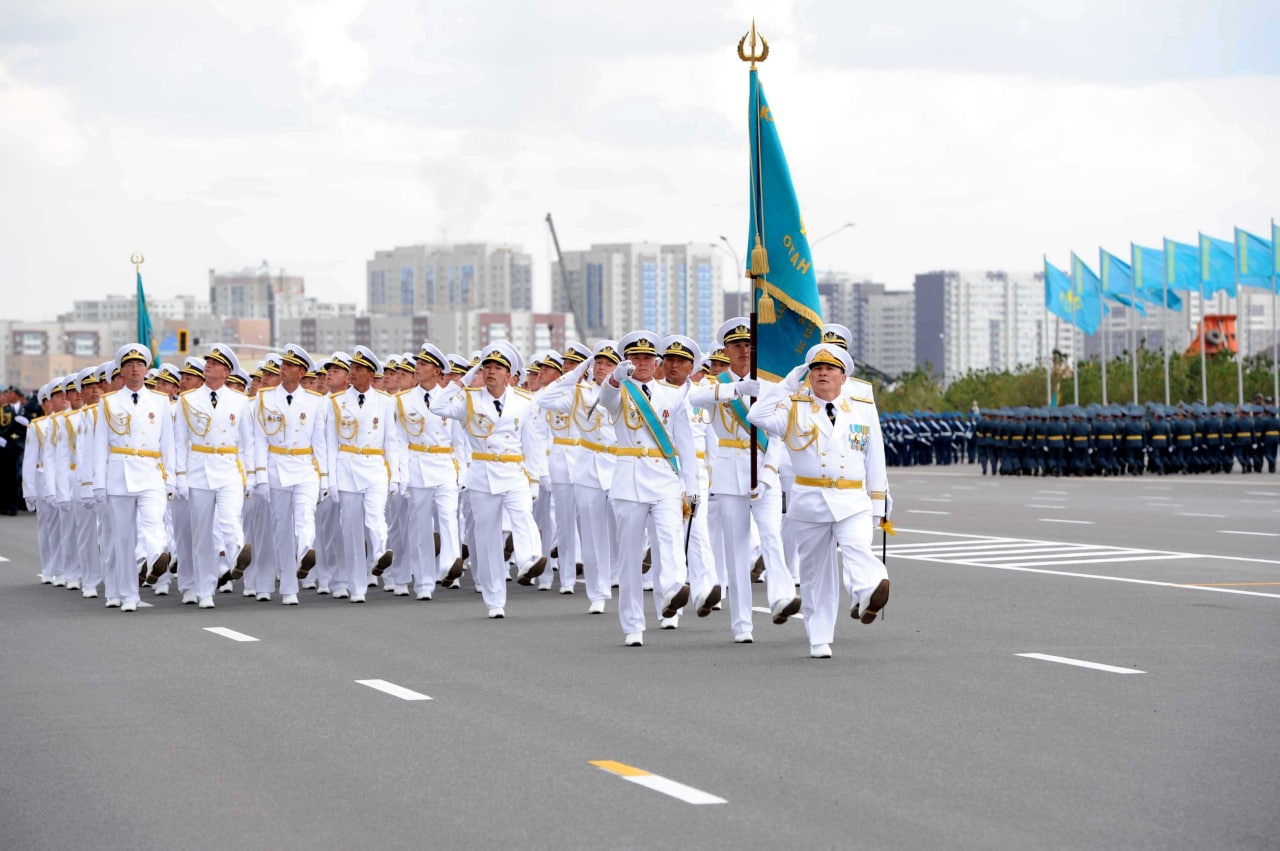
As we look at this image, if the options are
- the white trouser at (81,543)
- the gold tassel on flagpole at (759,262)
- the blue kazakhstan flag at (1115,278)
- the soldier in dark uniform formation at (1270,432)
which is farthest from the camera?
the blue kazakhstan flag at (1115,278)

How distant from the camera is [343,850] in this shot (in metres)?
7.10

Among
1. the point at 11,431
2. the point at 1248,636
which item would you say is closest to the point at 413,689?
the point at 1248,636

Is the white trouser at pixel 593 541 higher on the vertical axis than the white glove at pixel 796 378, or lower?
lower

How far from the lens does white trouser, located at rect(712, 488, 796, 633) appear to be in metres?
13.8

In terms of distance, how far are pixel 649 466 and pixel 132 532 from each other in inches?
221

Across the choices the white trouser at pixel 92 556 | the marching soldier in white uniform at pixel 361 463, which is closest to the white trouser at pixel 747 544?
the marching soldier in white uniform at pixel 361 463

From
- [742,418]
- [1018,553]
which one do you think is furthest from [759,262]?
[1018,553]

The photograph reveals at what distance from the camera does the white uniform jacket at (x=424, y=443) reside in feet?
60.3

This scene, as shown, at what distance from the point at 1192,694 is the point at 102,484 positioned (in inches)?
414

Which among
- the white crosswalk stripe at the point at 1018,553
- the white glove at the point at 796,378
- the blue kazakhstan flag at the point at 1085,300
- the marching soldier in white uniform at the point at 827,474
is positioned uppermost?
the blue kazakhstan flag at the point at 1085,300

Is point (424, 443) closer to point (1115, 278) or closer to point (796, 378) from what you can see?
point (796, 378)

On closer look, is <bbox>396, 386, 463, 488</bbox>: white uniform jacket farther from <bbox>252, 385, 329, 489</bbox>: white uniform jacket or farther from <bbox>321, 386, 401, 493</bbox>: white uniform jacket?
<bbox>252, 385, 329, 489</bbox>: white uniform jacket

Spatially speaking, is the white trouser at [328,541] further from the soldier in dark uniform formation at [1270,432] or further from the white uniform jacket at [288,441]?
the soldier in dark uniform formation at [1270,432]

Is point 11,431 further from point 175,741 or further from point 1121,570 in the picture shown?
point 175,741
